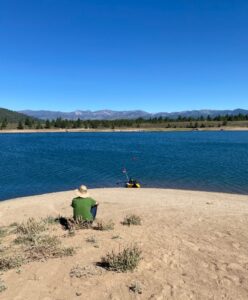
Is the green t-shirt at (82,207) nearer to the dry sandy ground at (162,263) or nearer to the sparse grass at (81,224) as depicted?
the sparse grass at (81,224)

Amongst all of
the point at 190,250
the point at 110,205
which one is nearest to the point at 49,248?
the point at 190,250

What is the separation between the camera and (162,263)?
955cm

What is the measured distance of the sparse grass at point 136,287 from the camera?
7.94m

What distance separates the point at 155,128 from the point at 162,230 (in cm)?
17263

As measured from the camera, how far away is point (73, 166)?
4491cm

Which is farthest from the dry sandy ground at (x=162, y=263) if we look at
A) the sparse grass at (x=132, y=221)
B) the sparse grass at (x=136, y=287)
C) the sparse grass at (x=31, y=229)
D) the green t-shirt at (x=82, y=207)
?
the sparse grass at (x=31, y=229)

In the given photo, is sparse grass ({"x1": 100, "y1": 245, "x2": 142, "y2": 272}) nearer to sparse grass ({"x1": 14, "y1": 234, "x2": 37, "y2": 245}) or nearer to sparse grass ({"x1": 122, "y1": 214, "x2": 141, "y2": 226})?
sparse grass ({"x1": 14, "y1": 234, "x2": 37, "y2": 245})

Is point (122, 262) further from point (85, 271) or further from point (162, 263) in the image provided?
point (162, 263)

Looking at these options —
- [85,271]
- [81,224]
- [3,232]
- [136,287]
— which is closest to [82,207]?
[81,224]

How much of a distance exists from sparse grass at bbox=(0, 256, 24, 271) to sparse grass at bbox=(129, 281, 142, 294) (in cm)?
315

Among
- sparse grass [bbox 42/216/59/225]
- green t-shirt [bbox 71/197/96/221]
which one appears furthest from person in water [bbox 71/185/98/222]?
sparse grass [bbox 42/216/59/225]

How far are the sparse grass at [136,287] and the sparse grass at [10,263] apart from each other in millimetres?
3152

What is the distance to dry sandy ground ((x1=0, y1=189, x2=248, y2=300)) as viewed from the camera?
798 centimetres

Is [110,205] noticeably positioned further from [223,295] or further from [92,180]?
[92,180]
